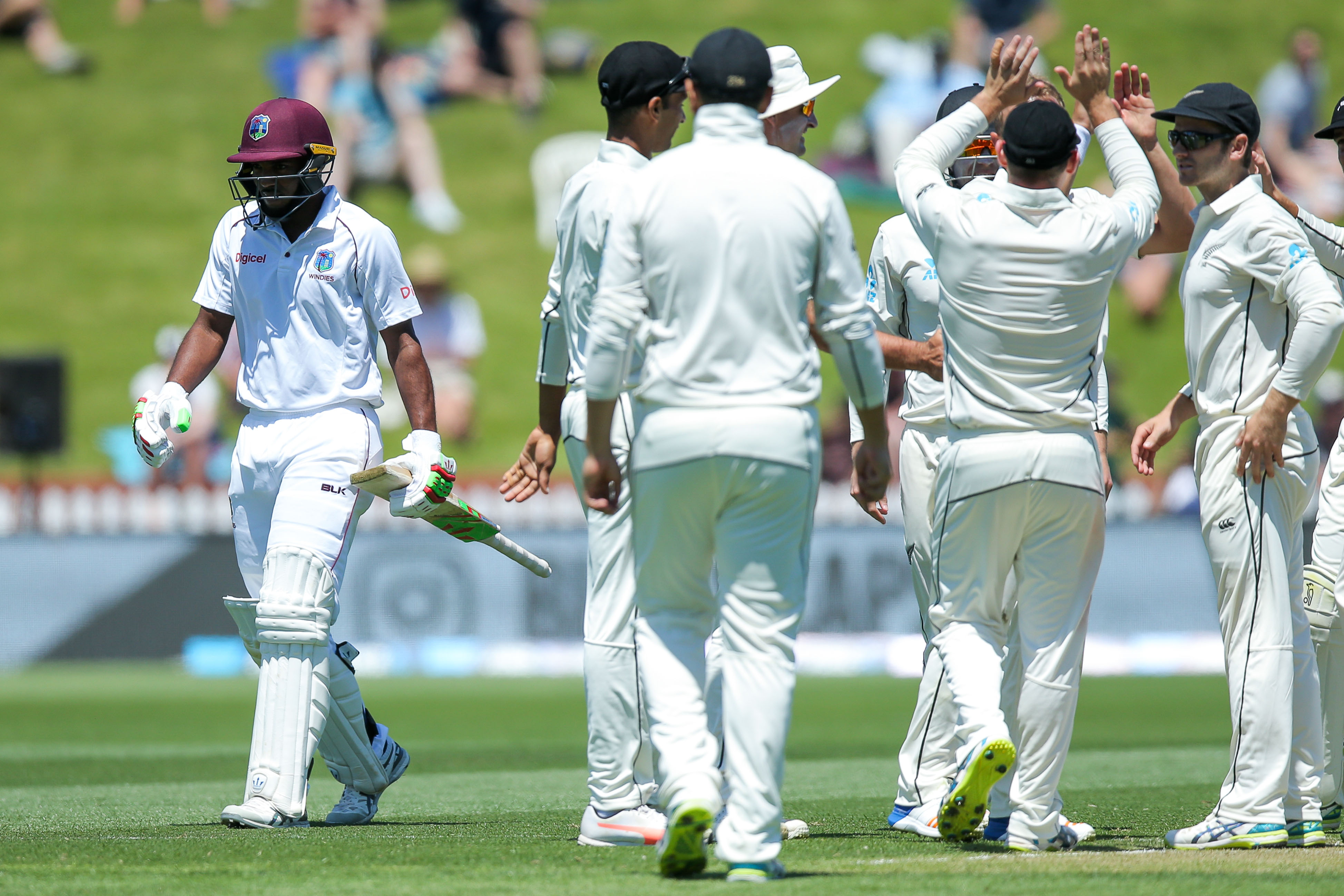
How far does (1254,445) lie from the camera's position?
5.37 meters

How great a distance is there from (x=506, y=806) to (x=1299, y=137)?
2521cm

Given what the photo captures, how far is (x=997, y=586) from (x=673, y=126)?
1.90 m

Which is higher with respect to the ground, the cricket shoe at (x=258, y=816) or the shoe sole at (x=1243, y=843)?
the shoe sole at (x=1243, y=843)

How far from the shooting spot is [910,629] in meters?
15.7

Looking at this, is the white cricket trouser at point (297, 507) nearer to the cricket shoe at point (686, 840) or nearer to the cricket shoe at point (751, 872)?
the cricket shoe at point (686, 840)

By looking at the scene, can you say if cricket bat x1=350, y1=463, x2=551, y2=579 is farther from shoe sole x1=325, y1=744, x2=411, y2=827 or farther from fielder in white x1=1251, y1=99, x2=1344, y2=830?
fielder in white x1=1251, y1=99, x2=1344, y2=830

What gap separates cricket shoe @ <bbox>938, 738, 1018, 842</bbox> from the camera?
4.76 meters

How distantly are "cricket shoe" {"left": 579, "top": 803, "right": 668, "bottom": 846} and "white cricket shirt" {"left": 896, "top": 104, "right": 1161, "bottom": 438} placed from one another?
1.60 metres

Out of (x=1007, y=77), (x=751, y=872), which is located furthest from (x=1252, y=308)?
(x=751, y=872)

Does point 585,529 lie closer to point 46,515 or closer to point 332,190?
point 46,515

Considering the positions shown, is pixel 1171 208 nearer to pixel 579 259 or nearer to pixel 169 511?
pixel 579 259

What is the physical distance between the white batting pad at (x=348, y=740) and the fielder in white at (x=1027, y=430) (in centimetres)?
233

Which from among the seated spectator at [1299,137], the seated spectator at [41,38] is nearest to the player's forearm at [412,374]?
the seated spectator at [1299,137]

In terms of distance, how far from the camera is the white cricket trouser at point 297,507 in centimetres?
595
